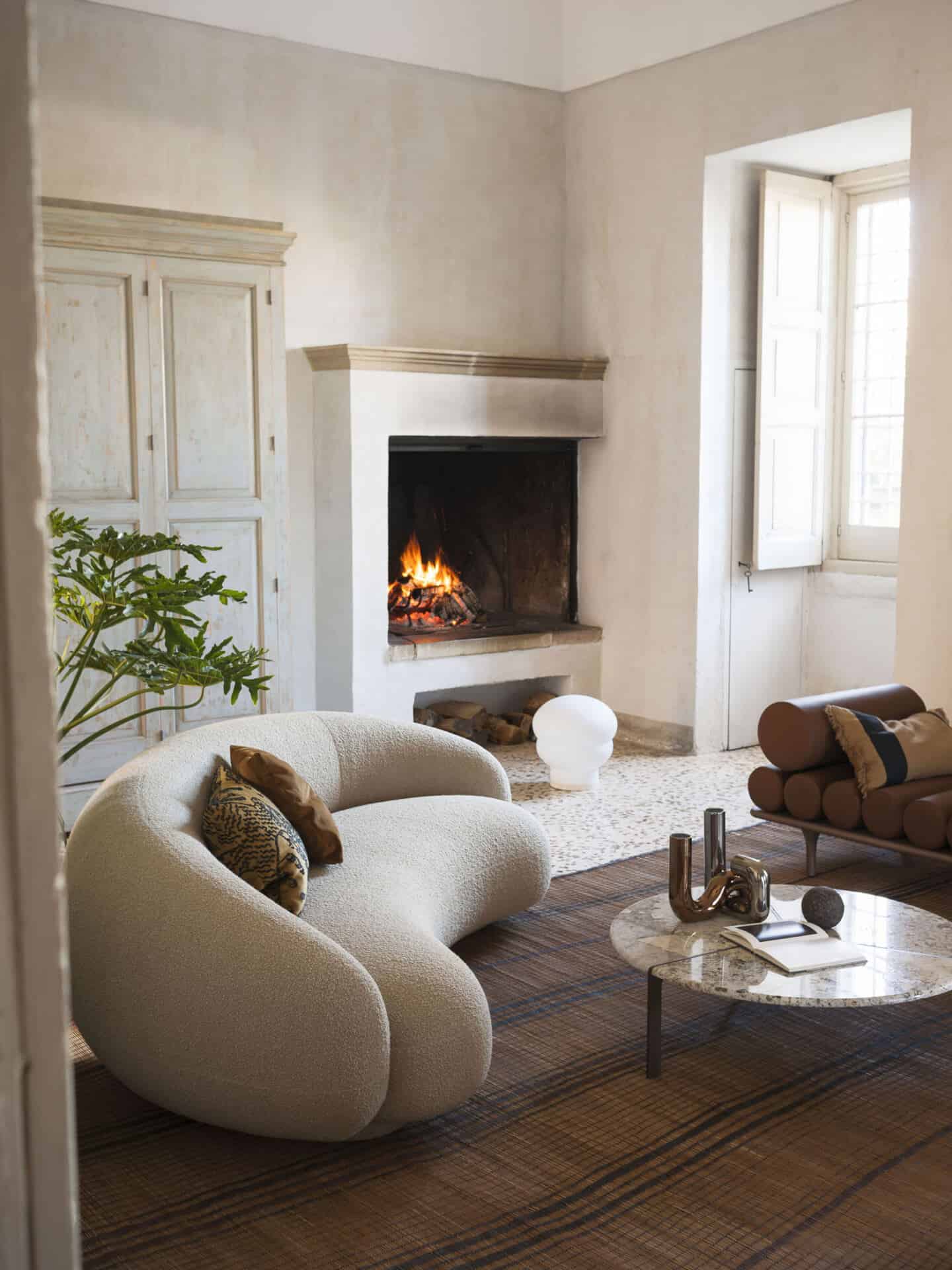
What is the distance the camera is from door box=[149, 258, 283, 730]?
18.0 feet

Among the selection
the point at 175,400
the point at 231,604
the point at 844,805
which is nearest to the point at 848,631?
the point at 844,805

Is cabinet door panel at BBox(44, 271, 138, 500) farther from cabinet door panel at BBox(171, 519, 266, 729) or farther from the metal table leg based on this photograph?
the metal table leg

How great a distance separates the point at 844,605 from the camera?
22.6 feet

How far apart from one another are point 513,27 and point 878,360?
2.54 metres

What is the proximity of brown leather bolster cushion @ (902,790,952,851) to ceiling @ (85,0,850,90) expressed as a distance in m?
3.52

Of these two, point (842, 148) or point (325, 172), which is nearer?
point (842, 148)

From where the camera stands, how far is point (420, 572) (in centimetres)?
725

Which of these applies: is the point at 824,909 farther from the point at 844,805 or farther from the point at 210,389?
the point at 210,389

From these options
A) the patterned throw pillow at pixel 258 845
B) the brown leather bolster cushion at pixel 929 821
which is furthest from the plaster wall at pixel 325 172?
the patterned throw pillow at pixel 258 845

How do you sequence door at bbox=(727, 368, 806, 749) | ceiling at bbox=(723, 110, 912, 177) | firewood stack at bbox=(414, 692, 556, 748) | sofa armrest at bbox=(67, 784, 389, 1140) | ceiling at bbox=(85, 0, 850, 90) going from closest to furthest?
sofa armrest at bbox=(67, 784, 389, 1140), ceiling at bbox=(723, 110, 912, 177), ceiling at bbox=(85, 0, 850, 90), door at bbox=(727, 368, 806, 749), firewood stack at bbox=(414, 692, 556, 748)

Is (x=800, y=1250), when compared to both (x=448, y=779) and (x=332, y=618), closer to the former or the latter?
(x=448, y=779)

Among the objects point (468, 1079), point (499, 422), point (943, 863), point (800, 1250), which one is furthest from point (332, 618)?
point (800, 1250)

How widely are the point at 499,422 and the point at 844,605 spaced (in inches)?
80.0

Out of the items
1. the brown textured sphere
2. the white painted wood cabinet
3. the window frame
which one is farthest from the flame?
the brown textured sphere
